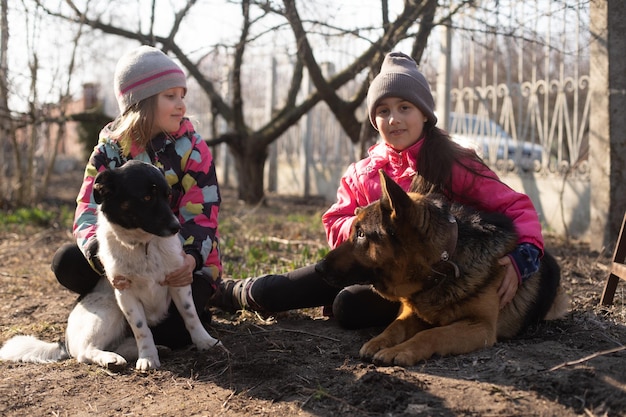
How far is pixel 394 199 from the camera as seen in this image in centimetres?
348

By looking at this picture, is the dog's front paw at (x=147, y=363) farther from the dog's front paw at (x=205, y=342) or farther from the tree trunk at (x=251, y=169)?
the tree trunk at (x=251, y=169)

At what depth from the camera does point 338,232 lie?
4367 millimetres

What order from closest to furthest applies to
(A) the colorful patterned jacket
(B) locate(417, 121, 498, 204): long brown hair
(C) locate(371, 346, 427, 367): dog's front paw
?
(C) locate(371, 346, 427, 367): dog's front paw, (B) locate(417, 121, 498, 204): long brown hair, (A) the colorful patterned jacket

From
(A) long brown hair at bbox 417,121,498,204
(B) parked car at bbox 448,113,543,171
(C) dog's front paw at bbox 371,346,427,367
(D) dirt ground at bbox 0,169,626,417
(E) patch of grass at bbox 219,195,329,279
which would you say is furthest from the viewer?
(B) parked car at bbox 448,113,543,171

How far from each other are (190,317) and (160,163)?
3.44 ft

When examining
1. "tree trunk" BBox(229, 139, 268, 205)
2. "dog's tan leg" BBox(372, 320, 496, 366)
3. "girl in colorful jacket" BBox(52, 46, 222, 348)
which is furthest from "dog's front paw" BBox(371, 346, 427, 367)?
"tree trunk" BBox(229, 139, 268, 205)

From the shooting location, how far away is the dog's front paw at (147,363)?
12.1 ft

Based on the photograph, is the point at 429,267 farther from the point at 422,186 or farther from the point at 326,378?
the point at 326,378

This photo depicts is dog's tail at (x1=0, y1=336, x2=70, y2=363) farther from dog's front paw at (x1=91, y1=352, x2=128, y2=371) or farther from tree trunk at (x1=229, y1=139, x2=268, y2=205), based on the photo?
tree trunk at (x1=229, y1=139, x2=268, y2=205)

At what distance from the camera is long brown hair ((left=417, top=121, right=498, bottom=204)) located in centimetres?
398

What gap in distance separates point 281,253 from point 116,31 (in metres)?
5.36

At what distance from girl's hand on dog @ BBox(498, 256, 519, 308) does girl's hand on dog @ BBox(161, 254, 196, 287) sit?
6.07 feet

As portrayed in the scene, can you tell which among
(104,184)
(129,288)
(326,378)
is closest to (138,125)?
(104,184)

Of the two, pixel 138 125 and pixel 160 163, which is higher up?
pixel 138 125
